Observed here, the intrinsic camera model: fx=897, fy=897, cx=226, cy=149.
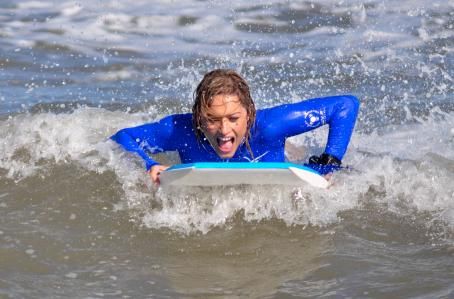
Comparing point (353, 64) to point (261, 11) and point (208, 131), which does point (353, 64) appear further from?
point (208, 131)

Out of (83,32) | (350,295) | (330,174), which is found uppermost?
(83,32)

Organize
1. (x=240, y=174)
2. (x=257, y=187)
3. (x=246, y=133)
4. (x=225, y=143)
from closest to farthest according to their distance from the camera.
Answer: (x=240, y=174), (x=225, y=143), (x=246, y=133), (x=257, y=187)

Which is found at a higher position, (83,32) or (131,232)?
(83,32)

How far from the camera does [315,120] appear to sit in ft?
17.1

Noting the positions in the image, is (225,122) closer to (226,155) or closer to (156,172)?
(226,155)

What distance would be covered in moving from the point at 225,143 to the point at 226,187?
0.37 metres

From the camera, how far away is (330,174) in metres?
5.18

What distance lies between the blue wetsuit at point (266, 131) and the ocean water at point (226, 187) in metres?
0.24

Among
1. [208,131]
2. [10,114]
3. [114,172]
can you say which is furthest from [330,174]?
[10,114]

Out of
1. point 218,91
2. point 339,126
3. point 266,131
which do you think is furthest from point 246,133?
point 339,126

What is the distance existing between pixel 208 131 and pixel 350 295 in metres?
1.37

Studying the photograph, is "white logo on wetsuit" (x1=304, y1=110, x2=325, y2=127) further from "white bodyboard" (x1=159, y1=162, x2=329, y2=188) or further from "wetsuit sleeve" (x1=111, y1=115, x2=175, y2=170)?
"wetsuit sleeve" (x1=111, y1=115, x2=175, y2=170)

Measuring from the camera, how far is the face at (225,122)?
16.0ft

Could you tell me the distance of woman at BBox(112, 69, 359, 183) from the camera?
503cm
